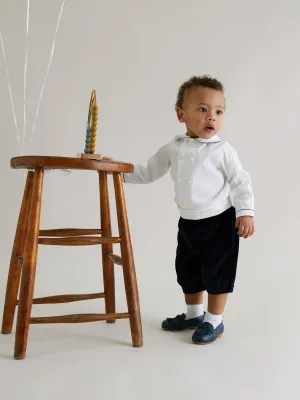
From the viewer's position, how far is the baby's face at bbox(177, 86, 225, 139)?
175 centimetres

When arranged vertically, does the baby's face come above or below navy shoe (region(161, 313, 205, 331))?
above

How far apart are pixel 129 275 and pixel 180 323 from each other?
0.96 ft

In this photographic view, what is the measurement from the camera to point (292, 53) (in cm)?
261

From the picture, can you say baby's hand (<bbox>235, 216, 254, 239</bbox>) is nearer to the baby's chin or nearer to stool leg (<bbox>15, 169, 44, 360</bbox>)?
the baby's chin

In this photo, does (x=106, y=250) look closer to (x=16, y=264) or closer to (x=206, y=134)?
(x=16, y=264)

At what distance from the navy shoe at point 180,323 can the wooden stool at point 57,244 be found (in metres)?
0.18

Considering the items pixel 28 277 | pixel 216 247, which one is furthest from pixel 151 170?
pixel 28 277

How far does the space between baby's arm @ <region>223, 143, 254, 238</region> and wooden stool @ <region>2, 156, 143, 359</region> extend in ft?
0.96

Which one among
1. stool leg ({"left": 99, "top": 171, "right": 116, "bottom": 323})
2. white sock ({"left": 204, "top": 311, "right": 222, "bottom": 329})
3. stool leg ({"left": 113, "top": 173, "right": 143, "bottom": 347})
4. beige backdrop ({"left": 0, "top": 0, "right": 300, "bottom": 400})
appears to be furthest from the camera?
beige backdrop ({"left": 0, "top": 0, "right": 300, "bottom": 400})

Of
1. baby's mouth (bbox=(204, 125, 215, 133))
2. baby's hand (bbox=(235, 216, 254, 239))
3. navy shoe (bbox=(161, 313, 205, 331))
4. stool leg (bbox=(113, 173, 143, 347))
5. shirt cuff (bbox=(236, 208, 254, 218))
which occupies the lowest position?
navy shoe (bbox=(161, 313, 205, 331))

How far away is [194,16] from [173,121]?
464 mm

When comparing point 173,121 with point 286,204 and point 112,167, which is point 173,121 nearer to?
point 286,204

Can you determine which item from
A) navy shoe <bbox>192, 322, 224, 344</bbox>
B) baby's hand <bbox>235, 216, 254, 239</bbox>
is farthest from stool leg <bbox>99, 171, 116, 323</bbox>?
baby's hand <bbox>235, 216, 254, 239</bbox>

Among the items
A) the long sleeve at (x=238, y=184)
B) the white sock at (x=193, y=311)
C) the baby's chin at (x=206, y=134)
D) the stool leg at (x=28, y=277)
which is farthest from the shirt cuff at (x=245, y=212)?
the stool leg at (x=28, y=277)
